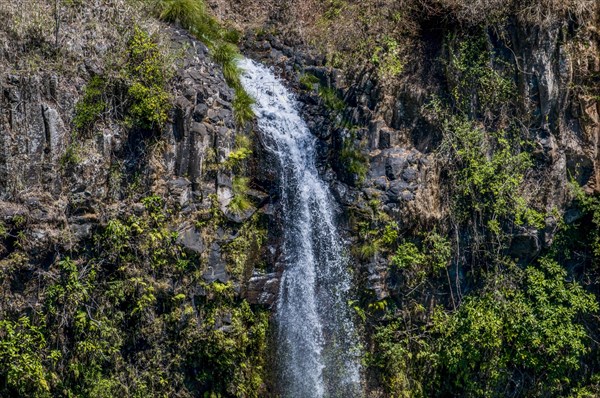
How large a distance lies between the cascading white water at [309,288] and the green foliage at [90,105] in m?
2.27

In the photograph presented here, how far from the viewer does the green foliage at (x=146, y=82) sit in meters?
9.09

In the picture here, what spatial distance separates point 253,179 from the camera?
9781 mm

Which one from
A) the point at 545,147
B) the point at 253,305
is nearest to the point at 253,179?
the point at 253,305

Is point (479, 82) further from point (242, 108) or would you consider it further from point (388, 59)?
point (242, 108)

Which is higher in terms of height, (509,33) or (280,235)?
(509,33)

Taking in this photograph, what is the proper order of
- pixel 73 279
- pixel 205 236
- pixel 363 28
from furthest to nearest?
pixel 363 28 → pixel 205 236 → pixel 73 279

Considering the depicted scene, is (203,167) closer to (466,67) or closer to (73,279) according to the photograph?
(73,279)

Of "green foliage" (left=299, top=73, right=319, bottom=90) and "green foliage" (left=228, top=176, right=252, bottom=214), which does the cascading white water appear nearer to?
"green foliage" (left=228, top=176, right=252, bottom=214)

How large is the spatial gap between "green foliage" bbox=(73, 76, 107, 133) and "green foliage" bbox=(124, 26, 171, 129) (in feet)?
1.15

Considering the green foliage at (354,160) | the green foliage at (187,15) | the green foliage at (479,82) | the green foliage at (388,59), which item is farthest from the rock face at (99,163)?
the green foliage at (479,82)

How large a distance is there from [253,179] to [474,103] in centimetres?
335

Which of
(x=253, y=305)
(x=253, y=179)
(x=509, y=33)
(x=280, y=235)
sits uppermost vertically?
(x=509, y=33)

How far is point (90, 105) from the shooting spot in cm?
884

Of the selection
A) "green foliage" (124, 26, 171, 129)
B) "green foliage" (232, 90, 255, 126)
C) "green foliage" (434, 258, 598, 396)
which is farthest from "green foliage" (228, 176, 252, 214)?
"green foliage" (434, 258, 598, 396)
